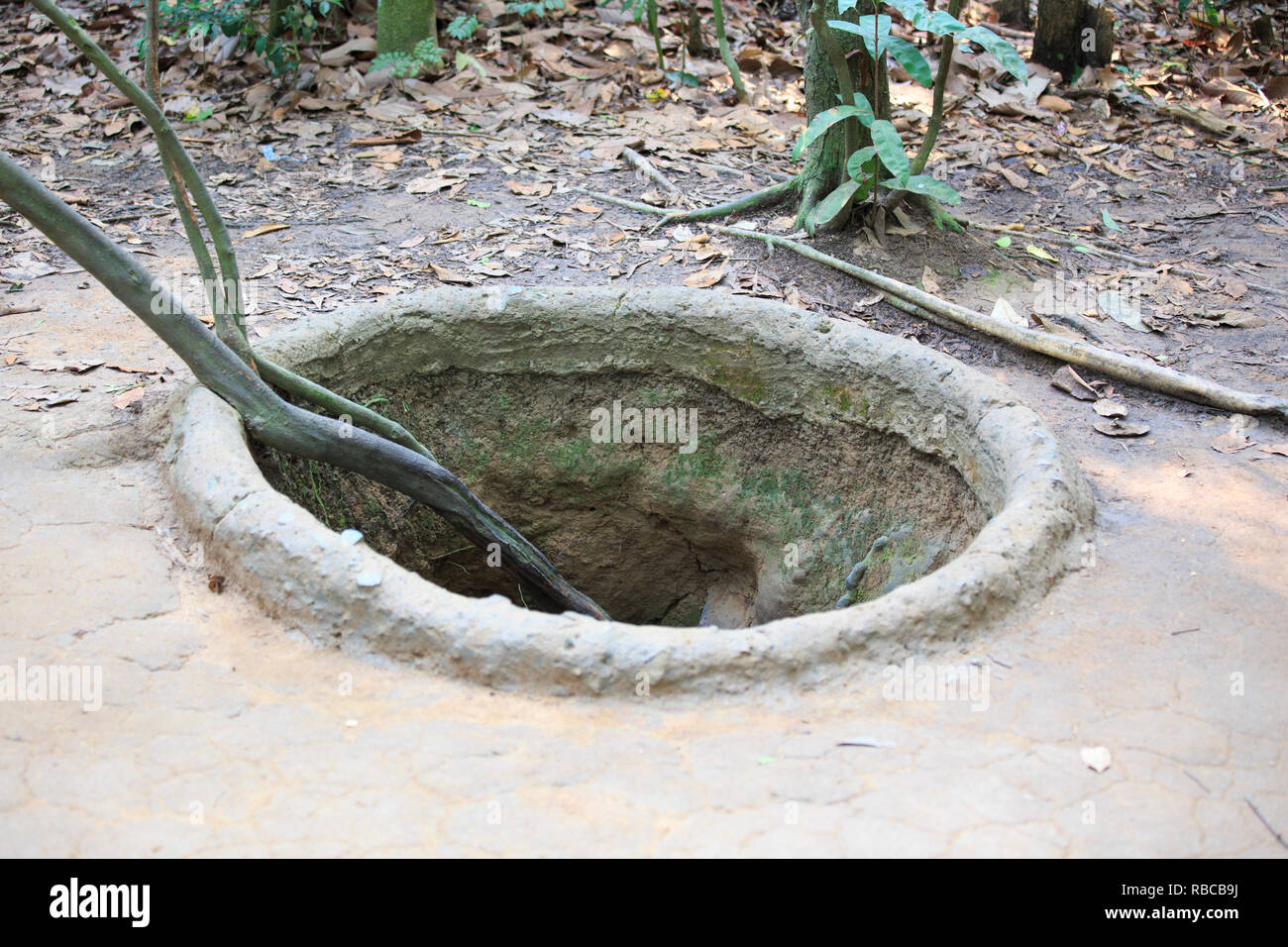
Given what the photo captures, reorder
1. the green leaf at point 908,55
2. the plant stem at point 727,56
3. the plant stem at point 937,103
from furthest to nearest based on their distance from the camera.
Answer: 1. the plant stem at point 727,56
2. the plant stem at point 937,103
3. the green leaf at point 908,55

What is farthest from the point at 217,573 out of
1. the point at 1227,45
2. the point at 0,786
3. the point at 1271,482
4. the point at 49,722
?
the point at 1227,45

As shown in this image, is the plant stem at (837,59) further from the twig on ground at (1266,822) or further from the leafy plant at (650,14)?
the twig on ground at (1266,822)

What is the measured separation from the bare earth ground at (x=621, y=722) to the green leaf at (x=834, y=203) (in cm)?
162

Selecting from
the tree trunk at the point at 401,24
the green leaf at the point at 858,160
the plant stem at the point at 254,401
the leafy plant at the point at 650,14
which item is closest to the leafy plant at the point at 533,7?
the leafy plant at the point at 650,14

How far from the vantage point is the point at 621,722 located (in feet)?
7.95

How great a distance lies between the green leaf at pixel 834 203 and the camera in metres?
5.05

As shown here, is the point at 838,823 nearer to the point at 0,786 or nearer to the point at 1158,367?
the point at 0,786

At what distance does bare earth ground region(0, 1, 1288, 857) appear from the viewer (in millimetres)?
2113

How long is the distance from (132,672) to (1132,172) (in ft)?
19.0

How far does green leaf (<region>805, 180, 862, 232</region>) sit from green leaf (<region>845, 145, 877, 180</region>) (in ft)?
0.31

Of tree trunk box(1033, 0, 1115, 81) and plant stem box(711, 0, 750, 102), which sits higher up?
tree trunk box(1033, 0, 1115, 81)

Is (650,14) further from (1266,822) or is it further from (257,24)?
(1266,822)

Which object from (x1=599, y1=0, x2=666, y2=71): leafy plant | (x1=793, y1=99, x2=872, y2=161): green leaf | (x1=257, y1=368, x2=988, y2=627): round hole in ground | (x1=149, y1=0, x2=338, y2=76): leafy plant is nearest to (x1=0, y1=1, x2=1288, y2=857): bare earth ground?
(x1=257, y1=368, x2=988, y2=627): round hole in ground

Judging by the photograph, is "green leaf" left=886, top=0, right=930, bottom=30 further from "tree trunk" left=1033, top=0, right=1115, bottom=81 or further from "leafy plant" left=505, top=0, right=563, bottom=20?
"leafy plant" left=505, top=0, right=563, bottom=20
